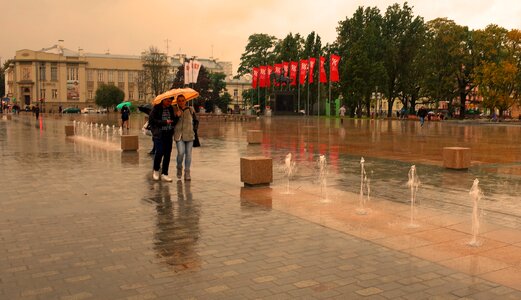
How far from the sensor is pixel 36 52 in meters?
123

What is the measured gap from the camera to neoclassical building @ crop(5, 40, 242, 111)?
12281 cm

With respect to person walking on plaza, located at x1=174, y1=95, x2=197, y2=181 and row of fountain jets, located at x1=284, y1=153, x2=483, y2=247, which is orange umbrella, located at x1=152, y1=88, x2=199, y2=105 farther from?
row of fountain jets, located at x1=284, y1=153, x2=483, y2=247

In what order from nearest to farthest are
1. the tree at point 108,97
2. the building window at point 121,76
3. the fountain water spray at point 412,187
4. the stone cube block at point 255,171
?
the fountain water spray at point 412,187, the stone cube block at point 255,171, the tree at point 108,97, the building window at point 121,76

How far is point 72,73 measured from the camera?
126812 mm

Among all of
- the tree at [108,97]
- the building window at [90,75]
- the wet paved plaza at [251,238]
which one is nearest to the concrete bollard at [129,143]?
the wet paved plaza at [251,238]

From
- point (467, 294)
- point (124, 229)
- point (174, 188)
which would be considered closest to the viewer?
point (467, 294)

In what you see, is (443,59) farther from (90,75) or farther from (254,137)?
(90,75)

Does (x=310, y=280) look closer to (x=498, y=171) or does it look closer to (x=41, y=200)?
(x=41, y=200)

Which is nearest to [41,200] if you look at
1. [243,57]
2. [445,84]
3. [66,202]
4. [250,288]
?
[66,202]

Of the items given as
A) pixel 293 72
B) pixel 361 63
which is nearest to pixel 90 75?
pixel 293 72

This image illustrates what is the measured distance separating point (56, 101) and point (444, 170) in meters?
124

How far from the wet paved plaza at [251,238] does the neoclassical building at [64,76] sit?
112527mm

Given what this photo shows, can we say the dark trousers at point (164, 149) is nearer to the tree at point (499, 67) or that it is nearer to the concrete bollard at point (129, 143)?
the concrete bollard at point (129, 143)

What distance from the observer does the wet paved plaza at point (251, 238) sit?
4680 mm
